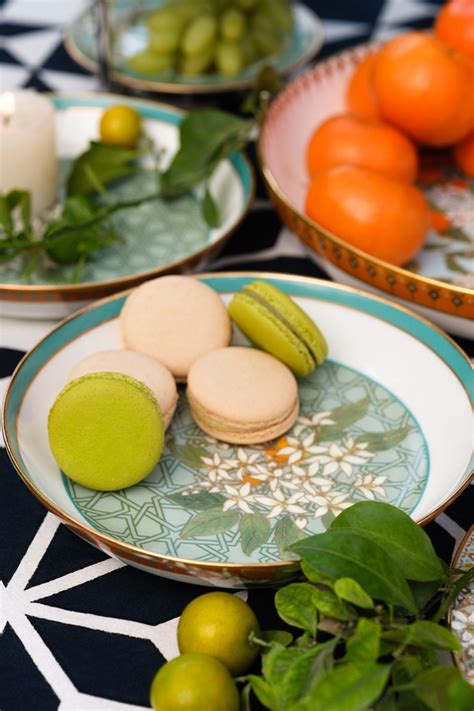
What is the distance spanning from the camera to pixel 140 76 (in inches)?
35.1

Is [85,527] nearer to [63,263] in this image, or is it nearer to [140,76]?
[63,263]

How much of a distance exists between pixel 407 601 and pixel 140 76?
0.67 metres

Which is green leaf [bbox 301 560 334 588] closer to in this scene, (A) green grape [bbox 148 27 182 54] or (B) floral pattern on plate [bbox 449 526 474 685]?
(B) floral pattern on plate [bbox 449 526 474 685]

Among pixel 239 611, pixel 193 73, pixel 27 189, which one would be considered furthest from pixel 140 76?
pixel 239 611

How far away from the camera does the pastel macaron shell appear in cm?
44

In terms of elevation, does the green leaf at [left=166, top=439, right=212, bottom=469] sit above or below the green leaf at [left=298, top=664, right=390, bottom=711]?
below

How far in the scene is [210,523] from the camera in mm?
458

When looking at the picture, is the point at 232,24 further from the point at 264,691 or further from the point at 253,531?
the point at 264,691

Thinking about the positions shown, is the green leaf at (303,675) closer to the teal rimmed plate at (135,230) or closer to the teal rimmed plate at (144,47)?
the teal rimmed plate at (135,230)

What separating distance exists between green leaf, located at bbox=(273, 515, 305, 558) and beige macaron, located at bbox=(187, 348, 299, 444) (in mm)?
58

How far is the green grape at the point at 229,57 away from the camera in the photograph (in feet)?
2.85

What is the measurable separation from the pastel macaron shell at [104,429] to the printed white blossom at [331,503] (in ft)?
0.30

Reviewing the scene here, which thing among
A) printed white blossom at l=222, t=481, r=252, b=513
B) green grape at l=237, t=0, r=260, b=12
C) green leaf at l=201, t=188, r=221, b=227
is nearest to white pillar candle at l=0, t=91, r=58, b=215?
green leaf at l=201, t=188, r=221, b=227

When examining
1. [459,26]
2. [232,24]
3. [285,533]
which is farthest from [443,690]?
[232,24]
